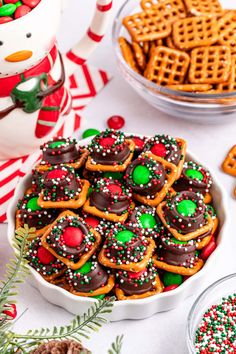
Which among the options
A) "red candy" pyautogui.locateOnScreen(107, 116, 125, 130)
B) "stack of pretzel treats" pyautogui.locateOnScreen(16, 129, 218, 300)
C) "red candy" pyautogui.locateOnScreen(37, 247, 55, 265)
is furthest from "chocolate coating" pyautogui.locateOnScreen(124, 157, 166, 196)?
"red candy" pyautogui.locateOnScreen(107, 116, 125, 130)

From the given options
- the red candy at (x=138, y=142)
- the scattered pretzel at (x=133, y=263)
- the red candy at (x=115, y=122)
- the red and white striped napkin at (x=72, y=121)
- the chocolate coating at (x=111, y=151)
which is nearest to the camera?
the scattered pretzel at (x=133, y=263)

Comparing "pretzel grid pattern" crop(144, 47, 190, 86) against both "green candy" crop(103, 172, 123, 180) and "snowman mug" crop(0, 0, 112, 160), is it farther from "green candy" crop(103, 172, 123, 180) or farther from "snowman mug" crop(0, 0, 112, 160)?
"green candy" crop(103, 172, 123, 180)

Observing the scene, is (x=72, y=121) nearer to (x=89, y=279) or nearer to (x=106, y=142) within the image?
(x=106, y=142)

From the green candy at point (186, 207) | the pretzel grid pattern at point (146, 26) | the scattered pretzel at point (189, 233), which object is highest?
the pretzel grid pattern at point (146, 26)

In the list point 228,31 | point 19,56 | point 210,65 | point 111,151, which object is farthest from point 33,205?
point 228,31

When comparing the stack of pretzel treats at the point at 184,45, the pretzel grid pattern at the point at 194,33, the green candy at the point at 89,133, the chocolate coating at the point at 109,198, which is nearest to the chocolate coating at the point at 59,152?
the chocolate coating at the point at 109,198

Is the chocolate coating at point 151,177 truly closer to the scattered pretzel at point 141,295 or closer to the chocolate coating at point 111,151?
the chocolate coating at point 111,151

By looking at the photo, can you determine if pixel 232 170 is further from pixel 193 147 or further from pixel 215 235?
pixel 215 235

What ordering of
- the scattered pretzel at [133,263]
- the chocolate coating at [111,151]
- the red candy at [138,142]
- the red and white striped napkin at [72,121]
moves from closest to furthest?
1. the scattered pretzel at [133,263]
2. the chocolate coating at [111,151]
3. the red candy at [138,142]
4. the red and white striped napkin at [72,121]

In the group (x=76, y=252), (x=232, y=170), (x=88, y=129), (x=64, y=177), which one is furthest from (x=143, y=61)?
(x=76, y=252)
